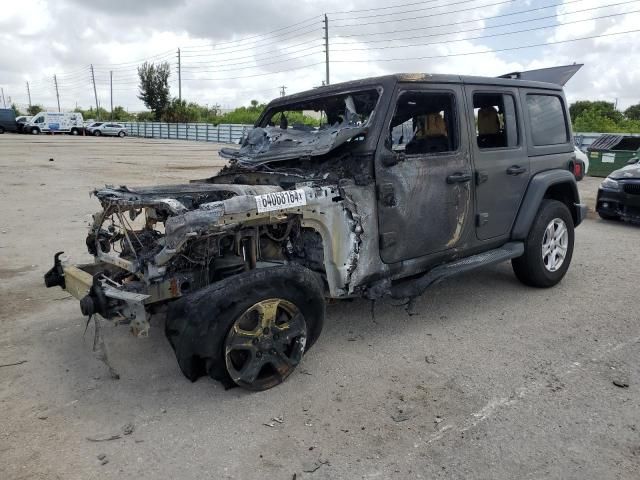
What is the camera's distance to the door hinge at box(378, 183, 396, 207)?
3.70m

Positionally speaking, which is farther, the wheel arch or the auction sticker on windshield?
the wheel arch

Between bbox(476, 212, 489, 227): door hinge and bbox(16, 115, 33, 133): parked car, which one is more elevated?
bbox(16, 115, 33, 133): parked car

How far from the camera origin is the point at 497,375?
3455 millimetres

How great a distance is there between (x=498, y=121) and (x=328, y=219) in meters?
2.19

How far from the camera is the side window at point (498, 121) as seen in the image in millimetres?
4598

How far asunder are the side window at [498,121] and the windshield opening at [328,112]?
118cm

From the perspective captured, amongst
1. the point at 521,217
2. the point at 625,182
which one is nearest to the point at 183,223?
the point at 521,217

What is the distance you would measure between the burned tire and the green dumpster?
1306 centimetres

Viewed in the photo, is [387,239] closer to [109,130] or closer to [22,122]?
[22,122]

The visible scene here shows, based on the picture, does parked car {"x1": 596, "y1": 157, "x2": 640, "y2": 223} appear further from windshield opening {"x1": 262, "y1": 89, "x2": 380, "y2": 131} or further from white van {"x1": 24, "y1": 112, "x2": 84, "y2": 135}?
white van {"x1": 24, "y1": 112, "x2": 84, "y2": 135}

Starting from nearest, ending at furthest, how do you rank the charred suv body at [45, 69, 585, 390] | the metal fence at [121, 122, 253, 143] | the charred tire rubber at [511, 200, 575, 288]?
the charred suv body at [45, 69, 585, 390] < the charred tire rubber at [511, 200, 575, 288] < the metal fence at [121, 122, 253, 143]

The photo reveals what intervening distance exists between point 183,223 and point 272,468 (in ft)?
4.51

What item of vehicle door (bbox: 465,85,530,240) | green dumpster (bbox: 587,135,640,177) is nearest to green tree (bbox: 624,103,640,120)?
green dumpster (bbox: 587,135,640,177)

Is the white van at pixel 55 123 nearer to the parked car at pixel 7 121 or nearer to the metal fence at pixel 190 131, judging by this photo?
the parked car at pixel 7 121
